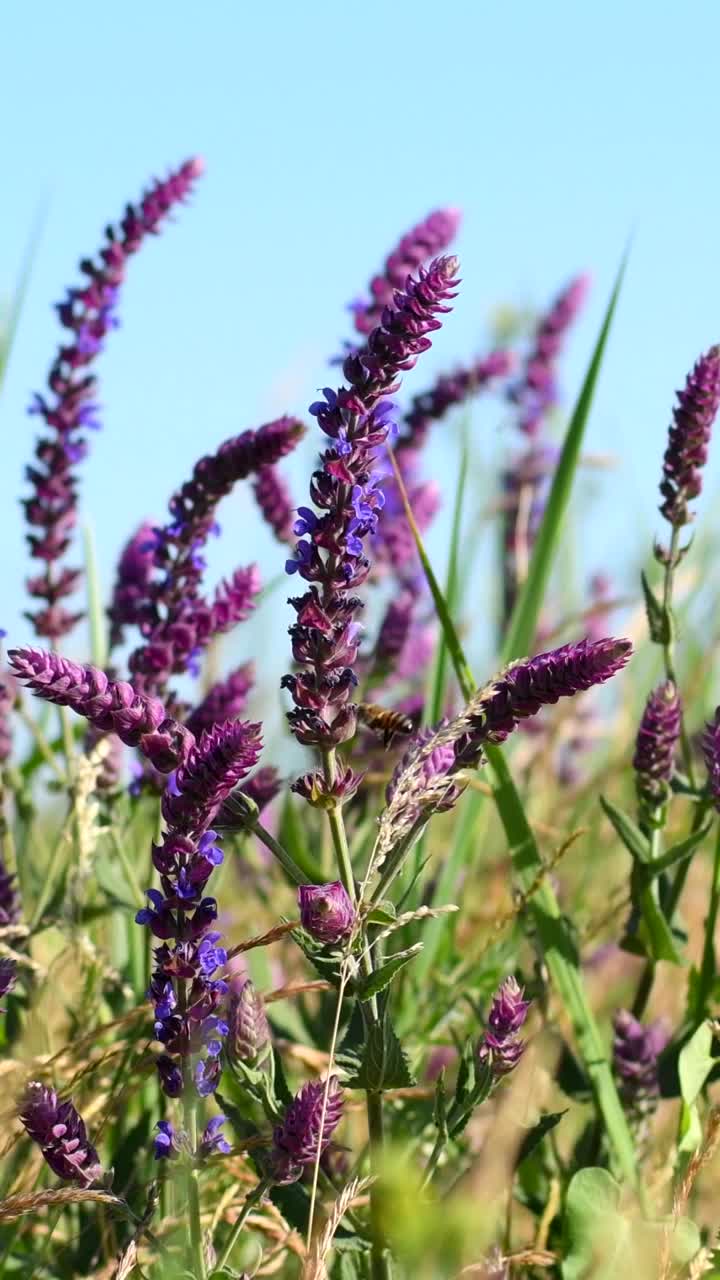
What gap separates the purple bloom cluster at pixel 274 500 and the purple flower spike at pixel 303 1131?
1.90 metres

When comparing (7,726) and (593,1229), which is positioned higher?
(7,726)

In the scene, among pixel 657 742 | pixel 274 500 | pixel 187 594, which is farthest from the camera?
pixel 274 500

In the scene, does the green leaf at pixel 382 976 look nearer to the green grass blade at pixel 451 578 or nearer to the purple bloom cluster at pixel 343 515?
the purple bloom cluster at pixel 343 515

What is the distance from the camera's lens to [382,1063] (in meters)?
1.65

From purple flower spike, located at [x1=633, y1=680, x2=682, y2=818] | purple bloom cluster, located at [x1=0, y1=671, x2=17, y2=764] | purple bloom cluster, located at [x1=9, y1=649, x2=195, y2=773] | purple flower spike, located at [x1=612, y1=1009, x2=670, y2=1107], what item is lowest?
purple flower spike, located at [x1=612, y1=1009, x2=670, y2=1107]

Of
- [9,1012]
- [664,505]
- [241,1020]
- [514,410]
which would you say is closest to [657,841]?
[664,505]

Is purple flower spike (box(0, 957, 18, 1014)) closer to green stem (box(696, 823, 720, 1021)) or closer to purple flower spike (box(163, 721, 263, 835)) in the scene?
purple flower spike (box(163, 721, 263, 835))

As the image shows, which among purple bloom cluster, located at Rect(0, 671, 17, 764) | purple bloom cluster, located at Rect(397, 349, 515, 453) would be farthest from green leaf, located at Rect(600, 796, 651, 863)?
purple bloom cluster, located at Rect(397, 349, 515, 453)

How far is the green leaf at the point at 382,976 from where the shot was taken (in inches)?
60.9

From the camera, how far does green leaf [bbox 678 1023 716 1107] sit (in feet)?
6.38

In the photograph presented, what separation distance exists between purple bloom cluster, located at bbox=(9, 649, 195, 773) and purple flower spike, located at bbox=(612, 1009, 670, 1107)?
38.0 inches

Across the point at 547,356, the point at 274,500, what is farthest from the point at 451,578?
the point at 547,356

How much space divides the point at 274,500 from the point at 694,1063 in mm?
1693

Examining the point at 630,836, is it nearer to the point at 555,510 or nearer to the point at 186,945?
the point at 555,510
